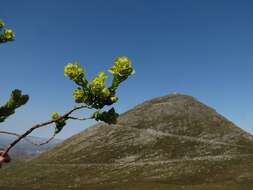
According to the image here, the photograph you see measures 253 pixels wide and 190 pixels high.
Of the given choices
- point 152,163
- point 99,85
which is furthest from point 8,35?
point 152,163

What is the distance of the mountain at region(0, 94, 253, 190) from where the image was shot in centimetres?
11425

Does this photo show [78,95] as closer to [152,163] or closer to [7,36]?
[7,36]

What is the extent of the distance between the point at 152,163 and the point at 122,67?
5578 inches

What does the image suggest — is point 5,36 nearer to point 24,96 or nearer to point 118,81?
point 24,96

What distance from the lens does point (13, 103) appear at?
42.3ft

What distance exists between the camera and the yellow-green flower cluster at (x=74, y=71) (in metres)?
10.8

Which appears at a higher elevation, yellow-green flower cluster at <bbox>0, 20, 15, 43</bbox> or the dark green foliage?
yellow-green flower cluster at <bbox>0, 20, 15, 43</bbox>

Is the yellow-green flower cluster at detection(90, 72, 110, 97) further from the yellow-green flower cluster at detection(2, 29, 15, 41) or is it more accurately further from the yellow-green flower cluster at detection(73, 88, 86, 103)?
the yellow-green flower cluster at detection(2, 29, 15, 41)

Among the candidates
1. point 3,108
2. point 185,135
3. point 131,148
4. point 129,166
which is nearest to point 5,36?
point 3,108

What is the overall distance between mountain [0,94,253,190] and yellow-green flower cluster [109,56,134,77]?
279 ft

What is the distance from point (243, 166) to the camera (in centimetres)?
12562

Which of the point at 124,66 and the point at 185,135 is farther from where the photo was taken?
the point at 185,135

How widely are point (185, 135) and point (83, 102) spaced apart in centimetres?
17945

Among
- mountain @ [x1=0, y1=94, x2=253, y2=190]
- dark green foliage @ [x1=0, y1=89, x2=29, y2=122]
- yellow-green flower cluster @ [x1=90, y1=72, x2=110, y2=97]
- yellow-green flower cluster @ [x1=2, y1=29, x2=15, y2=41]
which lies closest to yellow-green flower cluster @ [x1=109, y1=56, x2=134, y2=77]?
yellow-green flower cluster @ [x1=90, y1=72, x2=110, y2=97]
